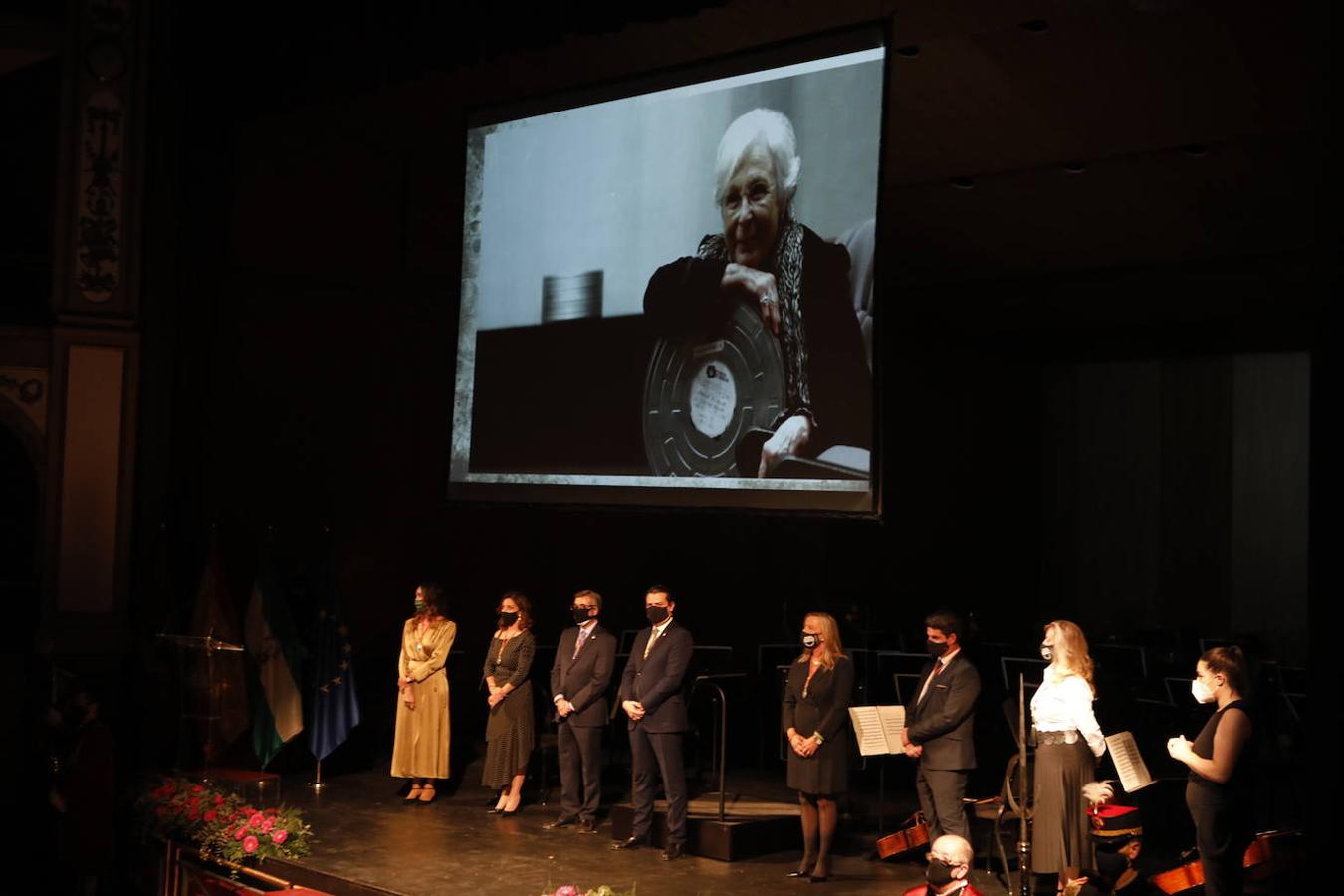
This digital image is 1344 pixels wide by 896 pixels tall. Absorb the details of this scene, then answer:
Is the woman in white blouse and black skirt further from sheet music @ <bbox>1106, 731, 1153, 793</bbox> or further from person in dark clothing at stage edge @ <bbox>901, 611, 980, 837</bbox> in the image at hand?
person in dark clothing at stage edge @ <bbox>901, 611, 980, 837</bbox>

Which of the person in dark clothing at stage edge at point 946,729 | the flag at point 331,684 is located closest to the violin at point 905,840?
the person in dark clothing at stage edge at point 946,729

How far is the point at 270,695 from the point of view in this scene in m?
9.95

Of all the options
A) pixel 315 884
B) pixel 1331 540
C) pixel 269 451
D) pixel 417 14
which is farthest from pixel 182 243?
pixel 1331 540

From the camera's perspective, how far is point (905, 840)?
780cm

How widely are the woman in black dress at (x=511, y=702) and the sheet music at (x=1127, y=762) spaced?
3.80 metres

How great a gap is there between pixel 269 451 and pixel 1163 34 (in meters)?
7.22

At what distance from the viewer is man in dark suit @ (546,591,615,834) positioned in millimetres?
8672

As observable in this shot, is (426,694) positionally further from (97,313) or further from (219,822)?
(97,313)

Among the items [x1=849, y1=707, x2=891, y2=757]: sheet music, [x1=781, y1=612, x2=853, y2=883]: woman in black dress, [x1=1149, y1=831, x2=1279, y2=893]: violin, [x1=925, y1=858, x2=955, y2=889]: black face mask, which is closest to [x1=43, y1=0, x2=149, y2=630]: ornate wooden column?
[x1=781, y1=612, x2=853, y2=883]: woman in black dress

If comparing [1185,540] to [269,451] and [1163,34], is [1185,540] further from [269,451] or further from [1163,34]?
[269,451]

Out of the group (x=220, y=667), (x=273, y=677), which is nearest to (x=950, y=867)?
(x=273, y=677)

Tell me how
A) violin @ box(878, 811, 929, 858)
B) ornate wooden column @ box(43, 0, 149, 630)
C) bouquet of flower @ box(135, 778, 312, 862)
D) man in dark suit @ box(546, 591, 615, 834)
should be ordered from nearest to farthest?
1. violin @ box(878, 811, 929, 858)
2. bouquet of flower @ box(135, 778, 312, 862)
3. man in dark suit @ box(546, 591, 615, 834)
4. ornate wooden column @ box(43, 0, 149, 630)

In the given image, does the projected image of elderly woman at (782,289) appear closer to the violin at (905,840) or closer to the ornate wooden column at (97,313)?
the violin at (905,840)

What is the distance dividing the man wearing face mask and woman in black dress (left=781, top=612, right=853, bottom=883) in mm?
2332
